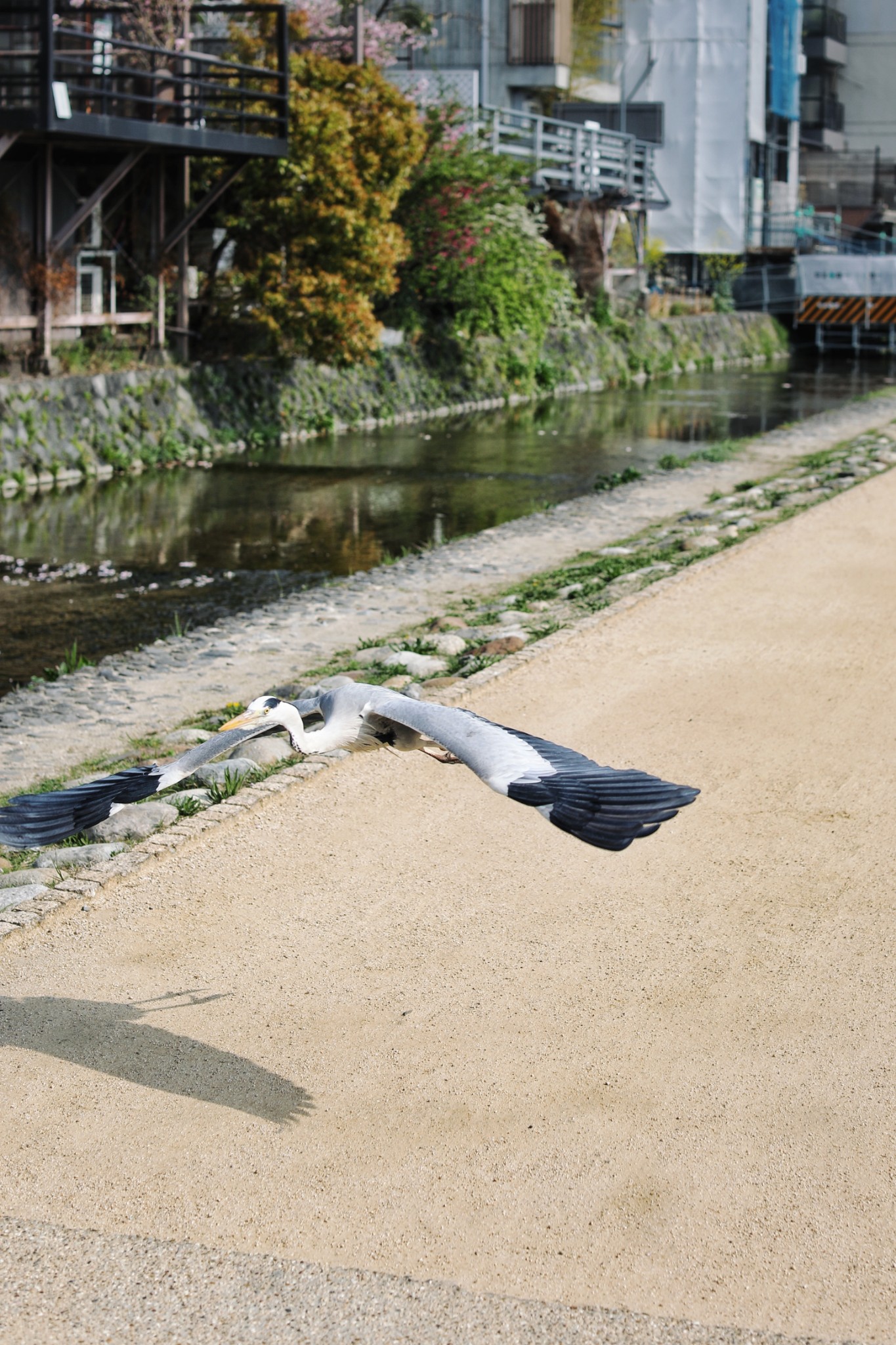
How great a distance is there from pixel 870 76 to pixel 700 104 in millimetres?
14230

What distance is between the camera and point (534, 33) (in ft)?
128

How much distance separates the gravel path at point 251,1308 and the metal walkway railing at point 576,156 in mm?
28193

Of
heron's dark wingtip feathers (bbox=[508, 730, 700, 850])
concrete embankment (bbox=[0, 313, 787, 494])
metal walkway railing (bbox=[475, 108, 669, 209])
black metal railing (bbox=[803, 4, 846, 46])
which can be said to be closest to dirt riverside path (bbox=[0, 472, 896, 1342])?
heron's dark wingtip feathers (bbox=[508, 730, 700, 850])

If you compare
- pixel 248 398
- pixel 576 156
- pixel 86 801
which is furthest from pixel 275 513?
pixel 576 156

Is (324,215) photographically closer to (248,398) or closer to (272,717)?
(248,398)

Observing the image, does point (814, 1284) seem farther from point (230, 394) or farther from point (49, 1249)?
point (230, 394)

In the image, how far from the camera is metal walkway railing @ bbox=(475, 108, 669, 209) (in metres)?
33.4

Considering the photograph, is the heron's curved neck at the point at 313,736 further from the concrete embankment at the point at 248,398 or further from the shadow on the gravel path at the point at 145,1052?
the concrete embankment at the point at 248,398

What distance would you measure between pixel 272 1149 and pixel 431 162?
24.6 metres

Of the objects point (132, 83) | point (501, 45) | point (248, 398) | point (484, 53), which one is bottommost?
point (248, 398)

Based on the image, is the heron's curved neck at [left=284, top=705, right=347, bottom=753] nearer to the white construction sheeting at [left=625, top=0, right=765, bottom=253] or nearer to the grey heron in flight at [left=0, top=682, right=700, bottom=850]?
the grey heron in flight at [left=0, top=682, right=700, bottom=850]

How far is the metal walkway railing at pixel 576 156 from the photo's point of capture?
33.4m

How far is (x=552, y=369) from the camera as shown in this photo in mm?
33344

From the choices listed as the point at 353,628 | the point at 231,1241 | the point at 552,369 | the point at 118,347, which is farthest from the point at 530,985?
the point at 552,369
